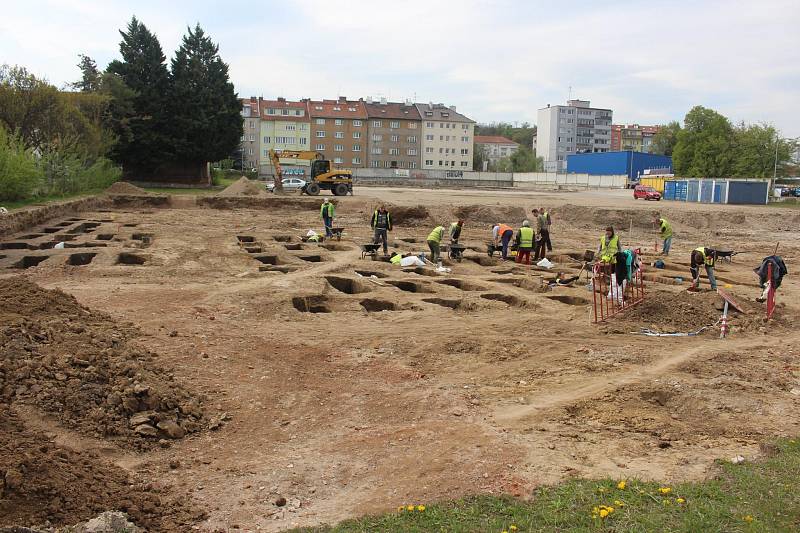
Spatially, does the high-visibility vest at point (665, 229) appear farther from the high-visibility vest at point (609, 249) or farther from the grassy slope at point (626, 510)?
the grassy slope at point (626, 510)

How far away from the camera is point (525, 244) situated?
18.7 meters

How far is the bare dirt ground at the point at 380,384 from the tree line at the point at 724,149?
62.2 m

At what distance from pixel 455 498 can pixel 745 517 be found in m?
2.14

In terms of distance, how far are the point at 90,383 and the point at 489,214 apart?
26770 millimetres

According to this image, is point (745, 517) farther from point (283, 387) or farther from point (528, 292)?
point (528, 292)

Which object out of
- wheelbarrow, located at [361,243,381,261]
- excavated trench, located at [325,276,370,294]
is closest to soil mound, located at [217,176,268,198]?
wheelbarrow, located at [361,243,381,261]

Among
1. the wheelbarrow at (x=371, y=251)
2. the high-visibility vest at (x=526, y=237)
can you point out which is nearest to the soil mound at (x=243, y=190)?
the wheelbarrow at (x=371, y=251)

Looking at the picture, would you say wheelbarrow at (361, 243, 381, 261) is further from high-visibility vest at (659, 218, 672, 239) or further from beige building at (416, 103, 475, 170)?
beige building at (416, 103, 475, 170)

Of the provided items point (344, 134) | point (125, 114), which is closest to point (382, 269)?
point (125, 114)

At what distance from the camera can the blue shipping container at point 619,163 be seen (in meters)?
82.2

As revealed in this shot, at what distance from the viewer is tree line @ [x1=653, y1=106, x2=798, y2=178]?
70.6 metres

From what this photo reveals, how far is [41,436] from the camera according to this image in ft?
18.2

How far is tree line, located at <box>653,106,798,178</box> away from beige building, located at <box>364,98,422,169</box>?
1521 inches

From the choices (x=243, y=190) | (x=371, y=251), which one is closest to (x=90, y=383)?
(x=371, y=251)
